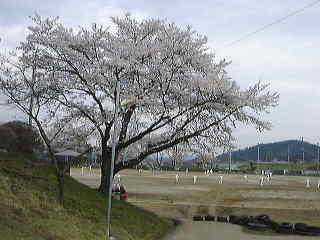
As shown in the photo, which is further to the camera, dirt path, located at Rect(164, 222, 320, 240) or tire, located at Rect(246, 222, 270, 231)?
tire, located at Rect(246, 222, 270, 231)

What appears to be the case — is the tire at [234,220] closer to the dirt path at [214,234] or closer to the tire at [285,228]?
the dirt path at [214,234]

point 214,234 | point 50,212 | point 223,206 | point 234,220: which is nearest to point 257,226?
point 234,220

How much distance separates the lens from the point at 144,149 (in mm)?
18484

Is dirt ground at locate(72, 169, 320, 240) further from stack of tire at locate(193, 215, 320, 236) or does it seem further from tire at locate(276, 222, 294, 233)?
tire at locate(276, 222, 294, 233)

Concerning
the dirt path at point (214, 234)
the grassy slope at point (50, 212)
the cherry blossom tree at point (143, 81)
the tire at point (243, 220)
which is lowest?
the dirt path at point (214, 234)

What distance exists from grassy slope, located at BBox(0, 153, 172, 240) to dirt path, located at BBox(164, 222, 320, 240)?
75 centimetres

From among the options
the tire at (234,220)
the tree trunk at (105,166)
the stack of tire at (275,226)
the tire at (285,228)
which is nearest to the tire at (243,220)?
the stack of tire at (275,226)

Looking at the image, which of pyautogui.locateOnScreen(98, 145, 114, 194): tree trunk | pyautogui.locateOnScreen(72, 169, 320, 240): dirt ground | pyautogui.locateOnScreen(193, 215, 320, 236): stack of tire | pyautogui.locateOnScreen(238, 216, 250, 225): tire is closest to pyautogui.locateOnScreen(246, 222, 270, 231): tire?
pyautogui.locateOnScreen(193, 215, 320, 236): stack of tire

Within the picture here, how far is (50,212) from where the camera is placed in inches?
449

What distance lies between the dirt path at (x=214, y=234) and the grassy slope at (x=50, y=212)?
0.75m

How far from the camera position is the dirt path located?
657 inches

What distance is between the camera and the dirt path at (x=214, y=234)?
16.7m

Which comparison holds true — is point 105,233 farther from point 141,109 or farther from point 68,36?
point 68,36

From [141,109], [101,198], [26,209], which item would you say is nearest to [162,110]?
[141,109]
